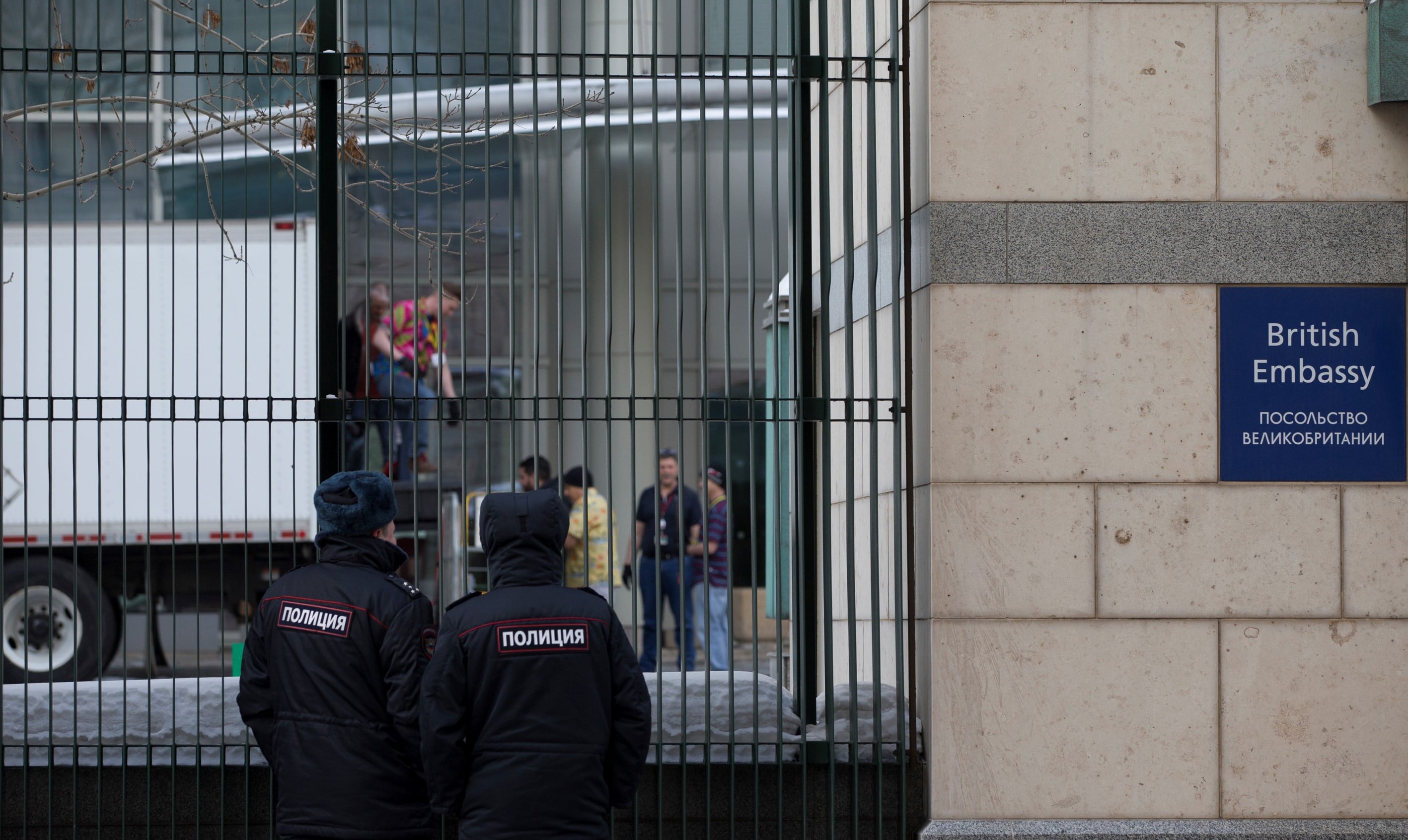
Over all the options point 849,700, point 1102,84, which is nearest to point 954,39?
point 1102,84

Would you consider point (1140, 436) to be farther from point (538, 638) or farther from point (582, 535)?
point (582, 535)

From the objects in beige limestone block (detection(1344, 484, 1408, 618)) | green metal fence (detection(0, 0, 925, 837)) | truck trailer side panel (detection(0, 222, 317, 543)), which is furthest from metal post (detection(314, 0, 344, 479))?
truck trailer side panel (detection(0, 222, 317, 543))

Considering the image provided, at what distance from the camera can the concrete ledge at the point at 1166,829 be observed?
5508mm

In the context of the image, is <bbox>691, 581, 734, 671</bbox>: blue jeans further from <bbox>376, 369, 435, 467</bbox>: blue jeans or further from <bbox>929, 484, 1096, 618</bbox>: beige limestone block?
<bbox>929, 484, 1096, 618</bbox>: beige limestone block

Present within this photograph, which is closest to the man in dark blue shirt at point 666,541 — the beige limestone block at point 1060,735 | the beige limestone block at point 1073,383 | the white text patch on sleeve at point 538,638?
the beige limestone block at point 1060,735

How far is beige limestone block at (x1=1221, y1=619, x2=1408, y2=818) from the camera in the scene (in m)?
5.57

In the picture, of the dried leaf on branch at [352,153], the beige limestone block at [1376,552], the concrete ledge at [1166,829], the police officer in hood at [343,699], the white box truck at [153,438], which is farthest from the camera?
the white box truck at [153,438]

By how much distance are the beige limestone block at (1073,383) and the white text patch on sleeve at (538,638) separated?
6.12ft

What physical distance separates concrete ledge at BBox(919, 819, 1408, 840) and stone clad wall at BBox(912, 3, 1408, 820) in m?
0.05

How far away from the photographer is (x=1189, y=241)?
5.67 m

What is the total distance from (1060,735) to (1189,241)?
1.86 meters

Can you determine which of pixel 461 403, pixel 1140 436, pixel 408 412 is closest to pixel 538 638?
pixel 461 403

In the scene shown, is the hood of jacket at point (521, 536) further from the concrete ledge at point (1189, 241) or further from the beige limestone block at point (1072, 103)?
the beige limestone block at point (1072, 103)

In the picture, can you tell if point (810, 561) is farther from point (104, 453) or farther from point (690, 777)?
point (104, 453)
